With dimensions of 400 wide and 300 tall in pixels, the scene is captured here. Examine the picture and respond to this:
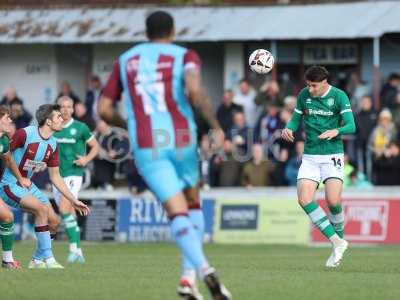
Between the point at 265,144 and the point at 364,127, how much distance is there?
2.23m

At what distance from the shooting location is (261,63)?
59.0ft

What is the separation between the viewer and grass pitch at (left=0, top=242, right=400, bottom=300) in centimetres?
1230

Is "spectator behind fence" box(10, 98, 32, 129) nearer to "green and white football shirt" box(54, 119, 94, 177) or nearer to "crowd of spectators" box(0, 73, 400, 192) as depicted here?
"crowd of spectators" box(0, 73, 400, 192)

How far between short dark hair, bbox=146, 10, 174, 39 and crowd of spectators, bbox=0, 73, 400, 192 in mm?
14882

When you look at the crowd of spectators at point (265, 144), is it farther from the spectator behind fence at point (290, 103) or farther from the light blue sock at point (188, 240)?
the light blue sock at point (188, 240)

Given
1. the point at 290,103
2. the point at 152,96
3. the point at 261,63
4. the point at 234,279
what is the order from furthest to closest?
the point at 290,103 → the point at 261,63 → the point at 234,279 → the point at 152,96

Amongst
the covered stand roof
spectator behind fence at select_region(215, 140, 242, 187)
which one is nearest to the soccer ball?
spectator behind fence at select_region(215, 140, 242, 187)

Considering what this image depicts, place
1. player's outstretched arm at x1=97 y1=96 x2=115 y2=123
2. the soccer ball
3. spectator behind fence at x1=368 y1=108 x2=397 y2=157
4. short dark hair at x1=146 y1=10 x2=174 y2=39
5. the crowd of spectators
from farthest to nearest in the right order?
the crowd of spectators
spectator behind fence at x1=368 y1=108 x2=397 y2=157
the soccer ball
player's outstretched arm at x1=97 y1=96 x2=115 y2=123
short dark hair at x1=146 y1=10 x2=174 y2=39

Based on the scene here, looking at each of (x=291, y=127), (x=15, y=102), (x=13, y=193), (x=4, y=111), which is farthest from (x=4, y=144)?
(x=15, y=102)

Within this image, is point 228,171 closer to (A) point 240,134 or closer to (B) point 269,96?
(A) point 240,134

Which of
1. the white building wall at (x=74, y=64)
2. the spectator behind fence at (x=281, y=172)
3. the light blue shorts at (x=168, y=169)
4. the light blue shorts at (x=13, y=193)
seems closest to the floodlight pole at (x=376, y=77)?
the spectator behind fence at (x=281, y=172)

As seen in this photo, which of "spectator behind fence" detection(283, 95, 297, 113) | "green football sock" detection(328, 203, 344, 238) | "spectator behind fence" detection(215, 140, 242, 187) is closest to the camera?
"green football sock" detection(328, 203, 344, 238)

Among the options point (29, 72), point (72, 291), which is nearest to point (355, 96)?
point (29, 72)

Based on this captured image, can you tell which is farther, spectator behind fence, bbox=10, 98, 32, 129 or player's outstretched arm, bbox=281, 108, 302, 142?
spectator behind fence, bbox=10, 98, 32, 129
